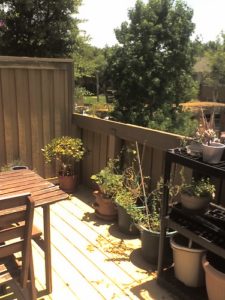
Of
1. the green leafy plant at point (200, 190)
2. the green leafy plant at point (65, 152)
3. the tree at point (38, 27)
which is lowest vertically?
the green leafy plant at point (65, 152)

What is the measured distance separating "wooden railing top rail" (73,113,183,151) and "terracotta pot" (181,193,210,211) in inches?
24.0

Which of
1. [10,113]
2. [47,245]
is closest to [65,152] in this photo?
[10,113]

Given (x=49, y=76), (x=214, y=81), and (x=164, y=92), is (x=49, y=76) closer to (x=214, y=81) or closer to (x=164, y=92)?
(x=164, y=92)

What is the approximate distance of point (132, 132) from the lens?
3359 millimetres

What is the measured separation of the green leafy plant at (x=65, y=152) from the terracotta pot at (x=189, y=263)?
2.08 meters

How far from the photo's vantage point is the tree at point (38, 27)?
381 inches

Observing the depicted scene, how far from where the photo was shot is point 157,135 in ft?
9.85

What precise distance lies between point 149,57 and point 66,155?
8.58 metres

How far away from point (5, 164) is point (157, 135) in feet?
6.79

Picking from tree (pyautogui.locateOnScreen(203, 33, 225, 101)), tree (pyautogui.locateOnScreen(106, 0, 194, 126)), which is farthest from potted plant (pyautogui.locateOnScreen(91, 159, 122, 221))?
tree (pyautogui.locateOnScreen(203, 33, 225, 101))

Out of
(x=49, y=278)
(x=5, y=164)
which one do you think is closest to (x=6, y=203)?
(x=49, y=278)

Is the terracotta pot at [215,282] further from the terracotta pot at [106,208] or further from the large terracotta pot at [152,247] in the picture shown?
the terracotta pot at [106,208]

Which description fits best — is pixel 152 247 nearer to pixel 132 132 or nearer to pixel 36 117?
pixel 132 132

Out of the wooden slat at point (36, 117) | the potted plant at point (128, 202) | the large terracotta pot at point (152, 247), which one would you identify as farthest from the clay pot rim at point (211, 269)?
the wooden slat at point (36, 117)
